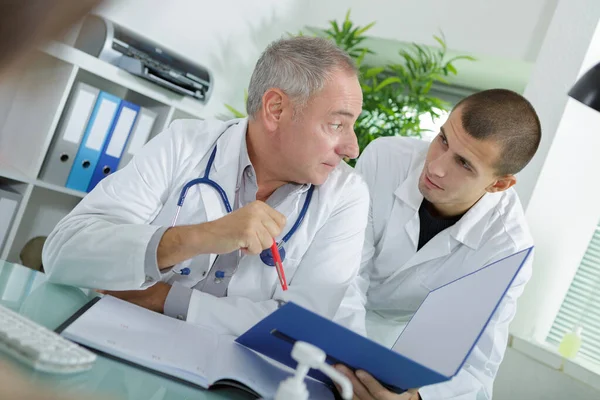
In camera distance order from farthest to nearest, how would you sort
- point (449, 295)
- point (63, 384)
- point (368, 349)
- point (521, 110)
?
1. point (521, 110)
2. point (449, 295)
3. point (368, 349)
4. point (63, 384)

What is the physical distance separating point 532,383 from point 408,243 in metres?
0.97

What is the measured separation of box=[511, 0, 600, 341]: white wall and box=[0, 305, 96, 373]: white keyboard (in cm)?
218

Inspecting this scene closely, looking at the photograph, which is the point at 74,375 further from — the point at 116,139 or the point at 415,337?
the point at 116,139

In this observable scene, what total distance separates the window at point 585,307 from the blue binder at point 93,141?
221 centimetres

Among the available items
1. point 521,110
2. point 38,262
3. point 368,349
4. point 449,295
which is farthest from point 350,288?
point 38,262

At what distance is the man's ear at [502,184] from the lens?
1.96m

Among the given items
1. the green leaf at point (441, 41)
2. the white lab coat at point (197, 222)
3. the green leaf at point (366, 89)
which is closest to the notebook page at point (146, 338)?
the white lab coat at point (197, 222)

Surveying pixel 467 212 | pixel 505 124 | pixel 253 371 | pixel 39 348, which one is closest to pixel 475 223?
pixel 467 212

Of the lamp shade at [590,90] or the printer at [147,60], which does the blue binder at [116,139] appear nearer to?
the printer at [147,60]

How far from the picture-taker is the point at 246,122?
1604 mm

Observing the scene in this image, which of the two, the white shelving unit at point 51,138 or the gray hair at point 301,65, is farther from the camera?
the white shelving unit at point 51,138

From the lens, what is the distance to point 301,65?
1483 millimetres

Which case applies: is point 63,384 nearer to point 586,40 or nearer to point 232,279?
point 232,279

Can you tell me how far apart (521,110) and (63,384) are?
5.32 feet
